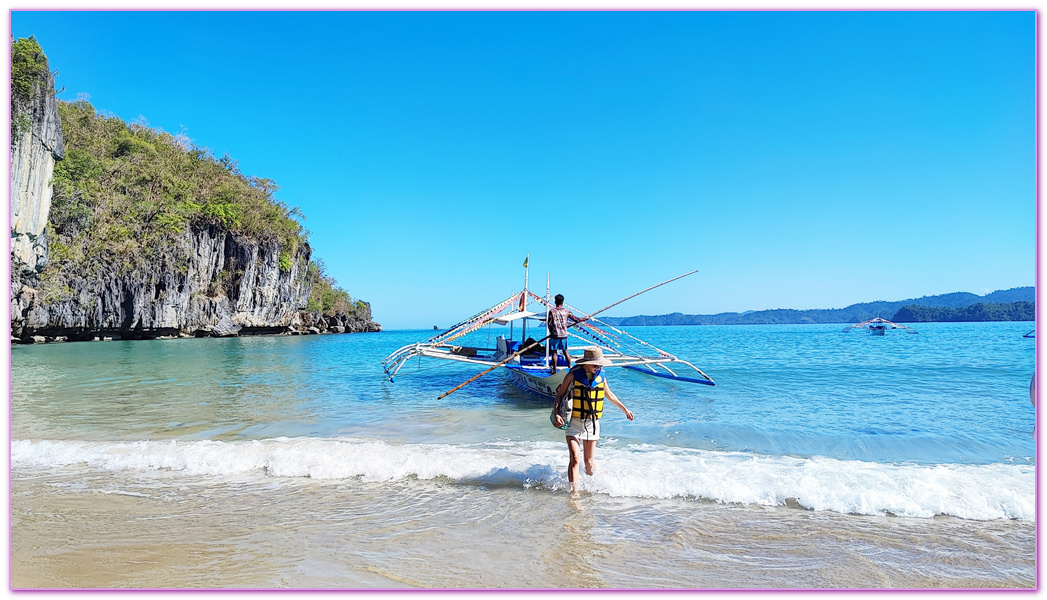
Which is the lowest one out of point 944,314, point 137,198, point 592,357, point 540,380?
point 540,380

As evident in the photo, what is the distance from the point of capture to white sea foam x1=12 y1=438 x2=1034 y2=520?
4.81m

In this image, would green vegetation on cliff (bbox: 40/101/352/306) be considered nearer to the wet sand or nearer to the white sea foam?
the white sea foam

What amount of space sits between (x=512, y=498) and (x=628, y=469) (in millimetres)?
1428

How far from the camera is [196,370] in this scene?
18.7 m

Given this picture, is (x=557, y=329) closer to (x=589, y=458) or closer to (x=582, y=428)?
(x=589, y=458)

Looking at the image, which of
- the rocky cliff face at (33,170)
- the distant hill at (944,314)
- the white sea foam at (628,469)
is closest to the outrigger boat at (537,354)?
the white sea foam at (628,469)

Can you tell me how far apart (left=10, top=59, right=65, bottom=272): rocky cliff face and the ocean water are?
62.0ft

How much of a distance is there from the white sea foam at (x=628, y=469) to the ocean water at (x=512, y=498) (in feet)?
0.09

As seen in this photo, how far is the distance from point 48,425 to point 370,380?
28.7 feet

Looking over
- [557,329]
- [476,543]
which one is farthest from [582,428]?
[557,329]

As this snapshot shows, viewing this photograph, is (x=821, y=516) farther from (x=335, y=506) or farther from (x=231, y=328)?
(x=231, y=328)

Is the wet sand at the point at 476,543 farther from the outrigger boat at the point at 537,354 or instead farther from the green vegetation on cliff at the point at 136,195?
the green vegetation on cliff at the point at 136,195

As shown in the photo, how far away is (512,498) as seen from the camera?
197 inches

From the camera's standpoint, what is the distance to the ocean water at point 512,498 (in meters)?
3.54
